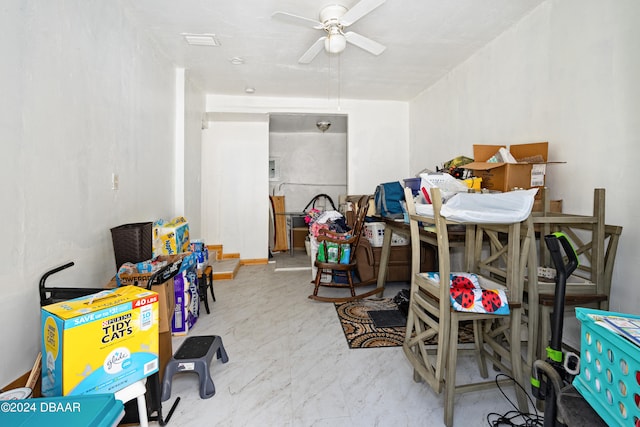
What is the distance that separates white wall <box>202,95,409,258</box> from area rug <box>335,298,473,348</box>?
2.36 metres

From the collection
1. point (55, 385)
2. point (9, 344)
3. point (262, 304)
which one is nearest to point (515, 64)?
point (262, 304)

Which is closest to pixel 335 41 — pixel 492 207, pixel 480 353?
pixel 492 207

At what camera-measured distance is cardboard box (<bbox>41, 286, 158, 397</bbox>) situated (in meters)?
1.10

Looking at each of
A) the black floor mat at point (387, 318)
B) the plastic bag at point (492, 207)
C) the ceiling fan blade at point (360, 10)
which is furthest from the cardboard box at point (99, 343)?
the ceiling fan blade at point (360, 10)

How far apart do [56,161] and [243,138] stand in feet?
11.8

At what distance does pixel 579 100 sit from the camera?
2115 millimetres

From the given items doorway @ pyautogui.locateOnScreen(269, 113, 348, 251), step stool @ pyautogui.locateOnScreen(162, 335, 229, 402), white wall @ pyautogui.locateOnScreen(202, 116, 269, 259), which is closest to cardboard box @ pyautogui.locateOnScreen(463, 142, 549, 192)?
step stool @ pyautogui.locateOnScreen(162, 335, 229, 402)

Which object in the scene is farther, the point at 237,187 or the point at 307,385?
the point at 237,187

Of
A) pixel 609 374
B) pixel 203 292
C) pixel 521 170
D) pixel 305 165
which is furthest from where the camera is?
pixel 305 165

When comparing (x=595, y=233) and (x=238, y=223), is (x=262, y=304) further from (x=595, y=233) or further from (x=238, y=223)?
(x=595, y=233)

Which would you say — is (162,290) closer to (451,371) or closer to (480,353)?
(451,371)

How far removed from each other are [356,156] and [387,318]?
2.97 meters

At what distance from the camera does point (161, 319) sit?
71.5 inches

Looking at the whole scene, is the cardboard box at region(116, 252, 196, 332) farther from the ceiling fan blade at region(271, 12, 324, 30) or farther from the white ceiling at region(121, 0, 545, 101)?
the white ceiling at region(121, 0, 545, 101)
